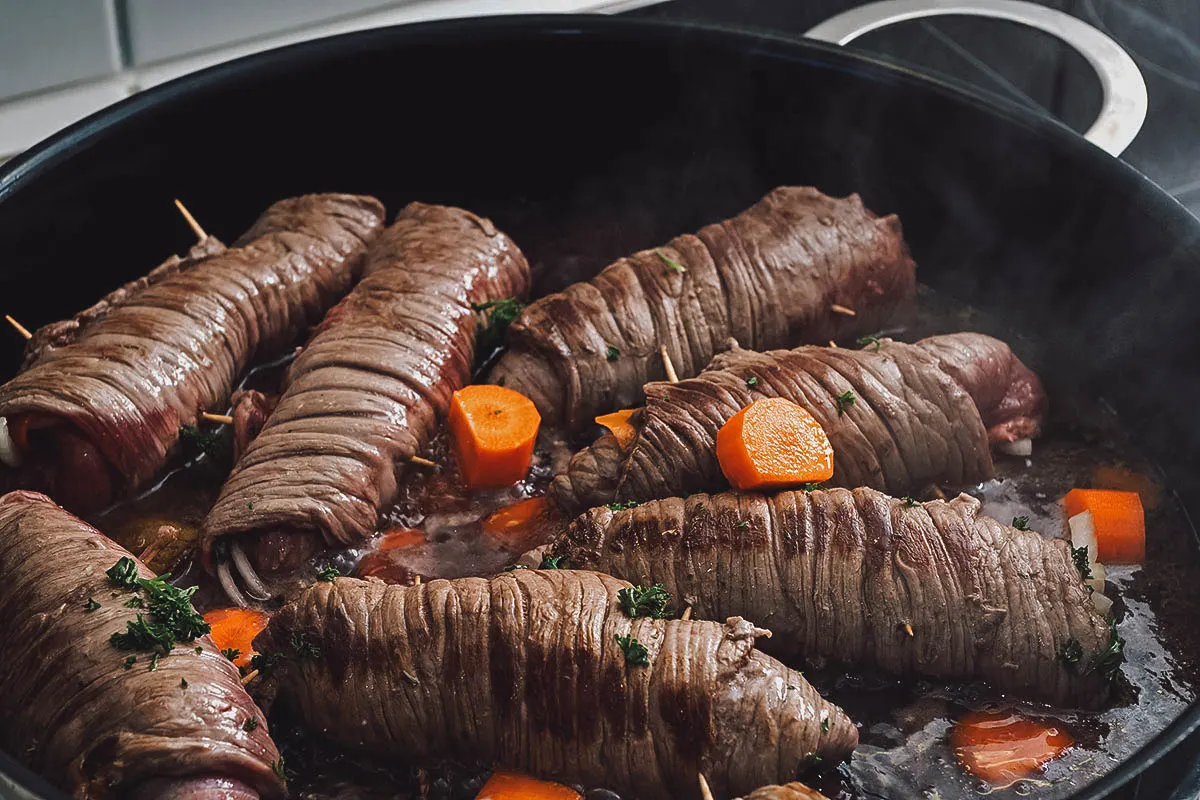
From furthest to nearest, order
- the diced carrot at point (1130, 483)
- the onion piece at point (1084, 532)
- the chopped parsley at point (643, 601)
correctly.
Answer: the diced carrot at point (1130, 483) < the onion piece at point (1084, 532) < the chopped parsley at point (643, 601)

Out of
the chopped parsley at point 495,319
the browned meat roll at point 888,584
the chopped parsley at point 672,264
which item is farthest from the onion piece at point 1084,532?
the chopped parsley at point 495,319

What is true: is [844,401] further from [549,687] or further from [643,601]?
[549,687]

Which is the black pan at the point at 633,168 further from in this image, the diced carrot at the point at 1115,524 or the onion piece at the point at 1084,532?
the onion piece at the point at 1084,532

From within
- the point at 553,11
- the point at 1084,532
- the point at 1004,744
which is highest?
the point at 553,11

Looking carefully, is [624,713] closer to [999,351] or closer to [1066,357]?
[999,351]

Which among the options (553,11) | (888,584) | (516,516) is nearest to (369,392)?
(516,516)

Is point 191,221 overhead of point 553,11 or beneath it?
beneath

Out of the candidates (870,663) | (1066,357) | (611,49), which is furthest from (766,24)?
(870,663)
